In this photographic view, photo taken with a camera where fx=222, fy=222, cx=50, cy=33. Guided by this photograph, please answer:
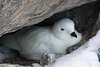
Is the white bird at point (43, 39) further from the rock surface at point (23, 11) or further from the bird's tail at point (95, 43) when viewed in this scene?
the rock surface at point (23, 11)

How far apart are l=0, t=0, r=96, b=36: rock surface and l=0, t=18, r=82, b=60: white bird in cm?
105

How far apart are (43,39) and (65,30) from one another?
17.1 inches

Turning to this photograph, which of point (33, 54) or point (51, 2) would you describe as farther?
point (33, 54)

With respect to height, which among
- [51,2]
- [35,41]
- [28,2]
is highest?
[35,41]

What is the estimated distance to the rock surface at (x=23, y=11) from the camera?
2342 mm

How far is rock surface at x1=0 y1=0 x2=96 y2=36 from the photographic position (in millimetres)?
2342

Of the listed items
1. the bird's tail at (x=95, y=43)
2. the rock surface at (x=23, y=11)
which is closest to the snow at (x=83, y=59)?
the bird's tail at (x=95, y=43)

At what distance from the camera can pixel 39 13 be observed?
110 inches

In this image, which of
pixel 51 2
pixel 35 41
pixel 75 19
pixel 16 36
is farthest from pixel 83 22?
pixel 51 2

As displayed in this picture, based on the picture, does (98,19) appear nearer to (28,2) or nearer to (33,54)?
(33,54)

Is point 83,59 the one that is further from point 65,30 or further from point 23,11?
point 65,30

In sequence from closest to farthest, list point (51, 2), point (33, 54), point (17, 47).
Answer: point (51, 2) < point (33, 54) < point (17, 47)

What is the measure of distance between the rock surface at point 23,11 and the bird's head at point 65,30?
92cm

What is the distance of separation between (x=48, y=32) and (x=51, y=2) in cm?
154
